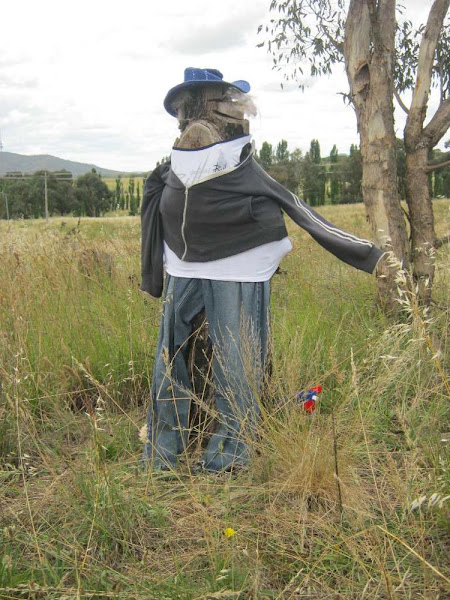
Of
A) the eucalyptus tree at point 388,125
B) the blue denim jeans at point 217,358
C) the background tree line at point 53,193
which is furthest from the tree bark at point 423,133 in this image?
the background tree line at point 53,193

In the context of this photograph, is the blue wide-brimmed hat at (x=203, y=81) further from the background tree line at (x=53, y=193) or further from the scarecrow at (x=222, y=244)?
the background tree line at (x=53, y=193)

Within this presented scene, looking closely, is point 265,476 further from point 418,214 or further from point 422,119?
point 422,119

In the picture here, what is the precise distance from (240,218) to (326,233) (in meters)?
0.41

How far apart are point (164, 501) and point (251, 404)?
587 millimetres

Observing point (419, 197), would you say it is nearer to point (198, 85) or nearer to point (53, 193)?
point (198, 85)

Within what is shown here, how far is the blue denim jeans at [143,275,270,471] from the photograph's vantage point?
287 cm

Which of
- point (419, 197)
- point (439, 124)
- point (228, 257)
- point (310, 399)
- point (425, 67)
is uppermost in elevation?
point (425, 67)

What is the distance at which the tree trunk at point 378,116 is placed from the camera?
4582 millimetres

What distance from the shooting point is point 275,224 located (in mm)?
2934

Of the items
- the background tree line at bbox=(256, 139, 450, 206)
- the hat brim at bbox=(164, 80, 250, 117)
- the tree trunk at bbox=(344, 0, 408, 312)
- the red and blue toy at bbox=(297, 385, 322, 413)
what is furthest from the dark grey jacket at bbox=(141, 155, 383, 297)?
the background tree line at bbox=(256, 139, 450, 206)

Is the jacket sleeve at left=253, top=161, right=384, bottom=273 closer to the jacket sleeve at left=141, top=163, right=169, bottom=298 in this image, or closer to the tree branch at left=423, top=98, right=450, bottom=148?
the jacket sleeve at left=141, top=163, right=169, bottom=298

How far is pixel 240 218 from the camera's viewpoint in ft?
9.49

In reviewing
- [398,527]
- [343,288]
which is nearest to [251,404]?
[398,527]

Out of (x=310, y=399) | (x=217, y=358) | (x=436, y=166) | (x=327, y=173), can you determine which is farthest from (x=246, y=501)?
(x=327, y=173)
